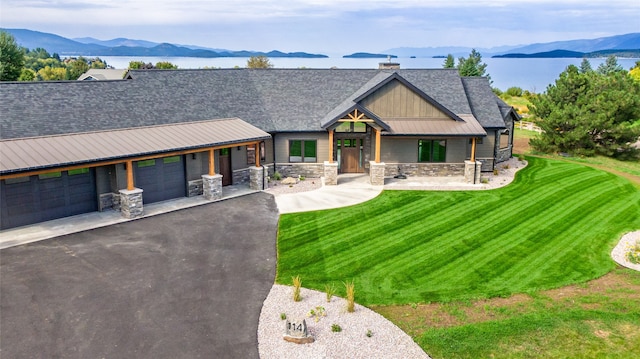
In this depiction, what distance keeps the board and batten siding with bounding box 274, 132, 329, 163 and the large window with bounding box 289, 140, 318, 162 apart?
249 mm

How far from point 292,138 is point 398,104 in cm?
657

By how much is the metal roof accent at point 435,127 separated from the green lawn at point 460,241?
365 cm

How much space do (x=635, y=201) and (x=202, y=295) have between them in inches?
889

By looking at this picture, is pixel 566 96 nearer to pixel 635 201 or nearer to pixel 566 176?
Result: pixel 566 176

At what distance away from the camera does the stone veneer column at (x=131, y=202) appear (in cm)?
2125

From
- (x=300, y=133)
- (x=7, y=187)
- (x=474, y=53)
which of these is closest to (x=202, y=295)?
(x=7, y=187)

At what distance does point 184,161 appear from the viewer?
81.4 feet

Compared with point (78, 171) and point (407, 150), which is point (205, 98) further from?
point (407, 150)

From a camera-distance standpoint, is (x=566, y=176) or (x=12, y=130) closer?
(x=12, y=130)

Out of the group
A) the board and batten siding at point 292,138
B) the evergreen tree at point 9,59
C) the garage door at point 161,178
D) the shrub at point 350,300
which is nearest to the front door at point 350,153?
the board and batten siding at point 292,138

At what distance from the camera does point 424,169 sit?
2995 cm

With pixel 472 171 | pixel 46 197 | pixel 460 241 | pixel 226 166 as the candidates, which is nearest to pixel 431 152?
pixel 472 171

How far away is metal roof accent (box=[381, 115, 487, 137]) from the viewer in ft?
93.1

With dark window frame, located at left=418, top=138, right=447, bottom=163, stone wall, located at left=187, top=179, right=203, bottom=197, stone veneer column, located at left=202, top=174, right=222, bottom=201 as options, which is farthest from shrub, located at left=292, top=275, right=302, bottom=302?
dark window frame, located at left=418, top=138, right=447, bottom=163
